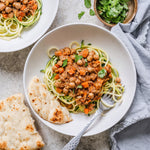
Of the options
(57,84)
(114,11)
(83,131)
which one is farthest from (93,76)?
(114,11)

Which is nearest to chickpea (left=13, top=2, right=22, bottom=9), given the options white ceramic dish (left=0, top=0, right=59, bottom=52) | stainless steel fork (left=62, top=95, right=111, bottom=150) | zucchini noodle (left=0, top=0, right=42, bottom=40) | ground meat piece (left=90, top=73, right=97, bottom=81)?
zucchini noodle (left=0, top=0, right=42, bottom=40)

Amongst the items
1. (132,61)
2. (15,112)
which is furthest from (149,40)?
(15,112)

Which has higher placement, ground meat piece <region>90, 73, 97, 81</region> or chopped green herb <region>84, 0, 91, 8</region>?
chopped green herb <region>84, 0, 91, 8</region>

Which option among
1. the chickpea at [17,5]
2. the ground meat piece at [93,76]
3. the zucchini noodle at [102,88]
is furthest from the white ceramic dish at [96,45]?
the chickpea at [17,5]

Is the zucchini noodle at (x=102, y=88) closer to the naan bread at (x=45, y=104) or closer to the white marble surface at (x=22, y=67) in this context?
the naan bread at (x=45, y=104)

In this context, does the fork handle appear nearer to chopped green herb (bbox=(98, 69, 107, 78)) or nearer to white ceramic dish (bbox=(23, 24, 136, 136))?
white ceramic dish (bbox=(23, 24, 136, 136))
